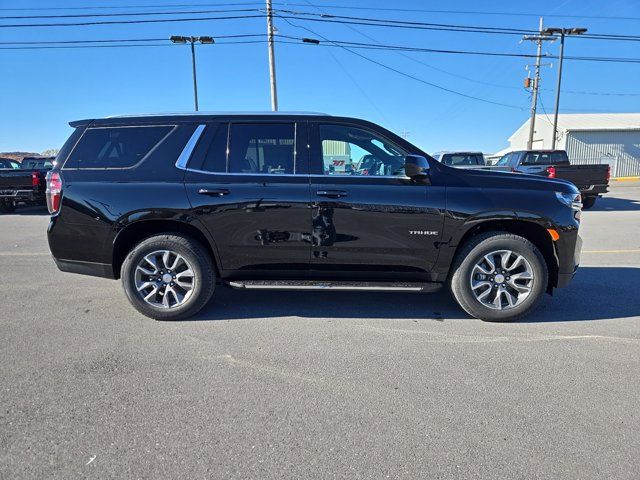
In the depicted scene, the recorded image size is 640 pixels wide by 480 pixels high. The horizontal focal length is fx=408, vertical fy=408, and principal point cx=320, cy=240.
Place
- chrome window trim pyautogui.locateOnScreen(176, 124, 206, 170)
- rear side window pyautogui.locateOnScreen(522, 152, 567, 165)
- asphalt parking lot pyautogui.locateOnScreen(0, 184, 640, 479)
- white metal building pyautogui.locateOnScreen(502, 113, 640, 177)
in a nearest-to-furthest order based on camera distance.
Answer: asphalt parking lot pyautogui.locateOnScreen(0, 184, 640, 479) < chrome window trim pyautogui.locateOnScreen(176, 124, 206, 170) < rear side window pyautogui.locateOnScreen(522, 152, 567, 165) < white metal building pyautogui.locateOnScreen(502, 113, 640, 177)

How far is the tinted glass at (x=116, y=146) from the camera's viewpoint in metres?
4.05

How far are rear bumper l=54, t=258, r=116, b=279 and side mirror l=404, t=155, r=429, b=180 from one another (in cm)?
305

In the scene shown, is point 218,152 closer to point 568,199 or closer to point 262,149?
point 262,149

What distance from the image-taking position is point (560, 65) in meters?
28.0

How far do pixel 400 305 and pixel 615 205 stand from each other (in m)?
14.7

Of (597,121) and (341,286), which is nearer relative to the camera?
(341,286)

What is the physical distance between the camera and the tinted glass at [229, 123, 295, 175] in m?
4.01

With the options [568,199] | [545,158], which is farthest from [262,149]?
[545,158]

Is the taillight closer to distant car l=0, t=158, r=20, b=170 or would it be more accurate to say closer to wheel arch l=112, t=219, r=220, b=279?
wheel arch l=112, t=219, r=220, b=279

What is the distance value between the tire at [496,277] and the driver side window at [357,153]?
107cm

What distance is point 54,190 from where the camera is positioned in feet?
13.1

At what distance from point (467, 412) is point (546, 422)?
46 centimetres

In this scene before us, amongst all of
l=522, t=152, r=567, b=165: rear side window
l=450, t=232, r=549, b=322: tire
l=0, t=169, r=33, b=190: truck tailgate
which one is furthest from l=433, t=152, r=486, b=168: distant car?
l=0, t=169, r=33, b=190: truck tailgate

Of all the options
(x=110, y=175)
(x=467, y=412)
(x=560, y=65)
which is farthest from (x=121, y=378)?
(x=560, y=65)
